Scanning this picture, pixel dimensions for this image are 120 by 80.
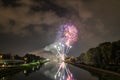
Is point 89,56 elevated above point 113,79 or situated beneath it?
elevated above

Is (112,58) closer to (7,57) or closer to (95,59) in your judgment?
(95,59)

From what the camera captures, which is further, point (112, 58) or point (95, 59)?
point (95, 59)

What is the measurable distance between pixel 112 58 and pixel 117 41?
8.55 meters

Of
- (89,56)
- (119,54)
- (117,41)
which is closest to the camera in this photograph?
(119,54)

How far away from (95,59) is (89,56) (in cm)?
1171

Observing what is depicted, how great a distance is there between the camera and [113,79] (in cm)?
3666

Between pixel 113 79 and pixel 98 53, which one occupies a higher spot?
pixel 98 53

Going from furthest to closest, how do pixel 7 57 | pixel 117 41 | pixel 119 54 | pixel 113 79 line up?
pixel 7 57
pixel 117 41
pixel 119 54
pixel 113 79

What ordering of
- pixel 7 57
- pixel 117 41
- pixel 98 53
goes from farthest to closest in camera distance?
pixel 7 57
pixel 98 53
pixel 117 41

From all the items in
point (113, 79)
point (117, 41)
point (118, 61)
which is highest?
point (117, 41)

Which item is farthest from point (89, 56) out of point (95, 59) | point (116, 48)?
point (116, 48)

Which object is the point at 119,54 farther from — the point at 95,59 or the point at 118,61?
the point at 95,59

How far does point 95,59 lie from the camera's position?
108 m

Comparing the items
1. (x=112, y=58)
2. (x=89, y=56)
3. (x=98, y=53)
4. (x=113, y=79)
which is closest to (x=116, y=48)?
(x=112, y=58)
